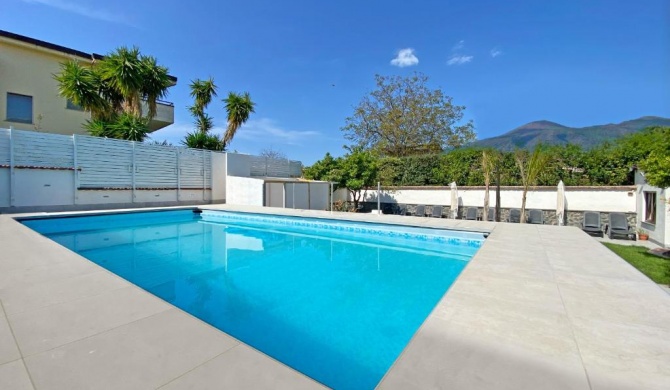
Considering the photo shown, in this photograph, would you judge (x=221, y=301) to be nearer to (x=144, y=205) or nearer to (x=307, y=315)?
(x=307, y=315)

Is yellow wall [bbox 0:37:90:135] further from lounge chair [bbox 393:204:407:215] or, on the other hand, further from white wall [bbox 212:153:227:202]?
lounge chair [bbox 393:204:407:215]

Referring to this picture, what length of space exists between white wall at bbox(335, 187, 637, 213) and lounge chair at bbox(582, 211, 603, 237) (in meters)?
0.88

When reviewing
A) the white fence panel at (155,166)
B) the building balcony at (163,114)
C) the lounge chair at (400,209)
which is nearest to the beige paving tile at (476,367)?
the lounge chair at (400,209)

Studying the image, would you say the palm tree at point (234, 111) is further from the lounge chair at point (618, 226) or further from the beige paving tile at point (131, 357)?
the lounge chair at point (618, 226)

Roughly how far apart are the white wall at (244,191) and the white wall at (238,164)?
62 centimetres

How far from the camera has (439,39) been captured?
18.0 metres

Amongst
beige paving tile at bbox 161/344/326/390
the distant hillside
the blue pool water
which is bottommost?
the blue pool water

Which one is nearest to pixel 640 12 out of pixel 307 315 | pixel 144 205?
pixel 307 315

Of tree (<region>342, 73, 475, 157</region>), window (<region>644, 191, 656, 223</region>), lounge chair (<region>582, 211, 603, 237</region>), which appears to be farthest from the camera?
tree (<region>342, 73, 475, 157</region>)

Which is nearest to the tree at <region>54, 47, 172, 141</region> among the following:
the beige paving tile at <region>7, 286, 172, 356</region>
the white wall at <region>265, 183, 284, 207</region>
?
the white wall at <region>265, 183, 284, 207</region>

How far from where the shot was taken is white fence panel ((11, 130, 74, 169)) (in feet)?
38.8

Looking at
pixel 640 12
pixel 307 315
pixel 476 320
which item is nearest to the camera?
pixel 476 320

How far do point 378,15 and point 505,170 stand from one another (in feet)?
34.4

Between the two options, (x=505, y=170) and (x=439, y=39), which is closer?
(x=505, y=170)
